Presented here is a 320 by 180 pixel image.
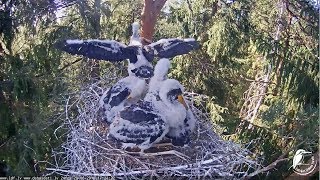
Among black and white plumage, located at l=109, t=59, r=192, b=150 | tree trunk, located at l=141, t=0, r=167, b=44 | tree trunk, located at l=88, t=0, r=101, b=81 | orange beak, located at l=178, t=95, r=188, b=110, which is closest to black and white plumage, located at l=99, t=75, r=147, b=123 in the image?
black and white plumage, located at l=109, t=59, r=192, b=150

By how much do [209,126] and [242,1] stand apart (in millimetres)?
1617

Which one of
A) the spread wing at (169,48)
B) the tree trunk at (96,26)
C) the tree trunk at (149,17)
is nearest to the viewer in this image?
the spread wing at (169,48)

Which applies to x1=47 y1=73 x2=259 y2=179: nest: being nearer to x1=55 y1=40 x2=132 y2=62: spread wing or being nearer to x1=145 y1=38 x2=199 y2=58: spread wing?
x1=55 y1=40 x2=132 y2=62: spread wing

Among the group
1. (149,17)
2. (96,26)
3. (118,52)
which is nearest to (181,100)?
(118,52)

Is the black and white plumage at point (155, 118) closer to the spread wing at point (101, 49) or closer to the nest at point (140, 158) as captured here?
the nest at point (140, 158)

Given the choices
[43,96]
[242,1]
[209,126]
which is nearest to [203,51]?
[242,1]

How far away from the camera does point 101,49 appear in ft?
8.13

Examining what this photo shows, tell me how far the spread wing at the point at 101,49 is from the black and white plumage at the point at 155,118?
8.2 inches

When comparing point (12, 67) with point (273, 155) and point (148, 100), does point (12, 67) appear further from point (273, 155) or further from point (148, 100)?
point (273, 155)

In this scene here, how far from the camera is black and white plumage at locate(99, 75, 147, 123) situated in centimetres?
239

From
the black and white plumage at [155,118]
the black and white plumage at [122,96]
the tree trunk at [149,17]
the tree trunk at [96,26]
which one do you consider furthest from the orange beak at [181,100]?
the tree trunk at [96,26]

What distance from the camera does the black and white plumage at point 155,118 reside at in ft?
7.28

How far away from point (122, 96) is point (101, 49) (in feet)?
A: 0.88

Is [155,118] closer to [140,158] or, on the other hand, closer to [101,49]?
[140,158]
